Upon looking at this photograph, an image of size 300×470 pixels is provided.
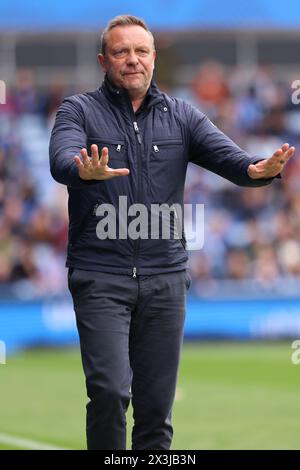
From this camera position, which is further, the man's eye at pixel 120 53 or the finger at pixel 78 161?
the man's eye at pixel 120 53

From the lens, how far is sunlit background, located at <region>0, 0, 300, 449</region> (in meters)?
17.8

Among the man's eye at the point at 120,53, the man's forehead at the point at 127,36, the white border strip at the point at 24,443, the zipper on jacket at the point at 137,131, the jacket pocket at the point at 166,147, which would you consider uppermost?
the man's forehead at the point at 127,36

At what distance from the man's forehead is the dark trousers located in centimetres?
125

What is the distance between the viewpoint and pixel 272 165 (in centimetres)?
615

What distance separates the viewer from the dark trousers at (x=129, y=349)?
621 cm

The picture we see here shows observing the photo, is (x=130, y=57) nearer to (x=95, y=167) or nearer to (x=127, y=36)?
(x=127, y=36)

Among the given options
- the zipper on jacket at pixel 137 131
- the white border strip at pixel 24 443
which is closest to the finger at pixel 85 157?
the zipper on jacket at pixel 137 131

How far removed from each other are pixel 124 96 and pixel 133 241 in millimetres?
789

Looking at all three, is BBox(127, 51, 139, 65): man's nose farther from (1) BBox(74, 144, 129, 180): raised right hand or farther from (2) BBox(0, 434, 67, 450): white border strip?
(2) BBox(0, 434, 67, 450): white border strip

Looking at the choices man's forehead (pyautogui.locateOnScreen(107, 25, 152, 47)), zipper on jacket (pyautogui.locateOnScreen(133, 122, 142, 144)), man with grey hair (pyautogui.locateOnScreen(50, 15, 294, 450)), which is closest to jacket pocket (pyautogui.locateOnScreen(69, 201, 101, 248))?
man with grey hair (pyautogui.locateOnScreen(50, 15, 294, 450))

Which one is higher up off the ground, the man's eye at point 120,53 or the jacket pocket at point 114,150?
the man's eye at point 120,53

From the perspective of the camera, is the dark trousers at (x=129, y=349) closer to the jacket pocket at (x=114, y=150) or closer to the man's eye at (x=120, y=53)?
the jacket pocket at (x=114, y=150)

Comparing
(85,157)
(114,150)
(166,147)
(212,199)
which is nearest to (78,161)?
(85,157)

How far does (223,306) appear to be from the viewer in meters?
19.4
